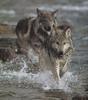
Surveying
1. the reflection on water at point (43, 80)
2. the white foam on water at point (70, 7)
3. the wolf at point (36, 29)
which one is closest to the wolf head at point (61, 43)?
the wolf at point (36, 29)

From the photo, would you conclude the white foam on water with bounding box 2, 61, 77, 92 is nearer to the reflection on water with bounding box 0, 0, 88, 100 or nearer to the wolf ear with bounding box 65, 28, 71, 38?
the reflection on water with bounding box 0, 0, 88, 100

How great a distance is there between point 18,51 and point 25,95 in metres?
4.10

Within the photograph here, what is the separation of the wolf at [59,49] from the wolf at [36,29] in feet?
0.69

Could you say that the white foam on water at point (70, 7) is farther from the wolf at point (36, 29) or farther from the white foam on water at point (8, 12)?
the wolf at point (36, 29)

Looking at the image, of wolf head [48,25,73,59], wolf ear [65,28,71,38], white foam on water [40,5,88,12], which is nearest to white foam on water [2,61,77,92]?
wolf head [48,25,73,59]

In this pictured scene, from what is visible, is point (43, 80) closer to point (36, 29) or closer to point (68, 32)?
point (68, 32)

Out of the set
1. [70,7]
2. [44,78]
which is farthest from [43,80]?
[70,7]

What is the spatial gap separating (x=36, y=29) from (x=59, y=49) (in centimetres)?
144

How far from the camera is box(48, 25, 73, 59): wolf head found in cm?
1050

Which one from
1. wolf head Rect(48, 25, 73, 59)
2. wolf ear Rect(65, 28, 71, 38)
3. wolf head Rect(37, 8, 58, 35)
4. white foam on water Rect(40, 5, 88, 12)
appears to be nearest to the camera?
wolf head Rect(48, 25, 73, 59)

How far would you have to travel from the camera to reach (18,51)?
44.1 ft

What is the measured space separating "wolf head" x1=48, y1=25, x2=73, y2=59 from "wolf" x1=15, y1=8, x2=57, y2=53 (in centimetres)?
19

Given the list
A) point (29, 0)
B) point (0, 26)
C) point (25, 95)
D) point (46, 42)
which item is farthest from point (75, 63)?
point (29, 0)

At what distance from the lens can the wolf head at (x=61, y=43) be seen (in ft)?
34.4
